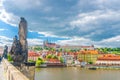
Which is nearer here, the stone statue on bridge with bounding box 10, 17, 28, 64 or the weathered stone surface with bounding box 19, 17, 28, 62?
the stone statue on bridge with bounding box 10, 17, 28, 64

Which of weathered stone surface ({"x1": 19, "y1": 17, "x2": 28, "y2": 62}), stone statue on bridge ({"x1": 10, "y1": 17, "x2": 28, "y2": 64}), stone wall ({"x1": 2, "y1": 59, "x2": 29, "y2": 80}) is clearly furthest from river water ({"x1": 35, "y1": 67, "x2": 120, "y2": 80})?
stone wall ({"x1": 2, "y1": 59, "x2": 29, "y2": 80})

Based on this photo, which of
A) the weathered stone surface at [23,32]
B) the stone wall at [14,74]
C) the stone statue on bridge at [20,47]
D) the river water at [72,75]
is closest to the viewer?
the stone wall at [14,74]

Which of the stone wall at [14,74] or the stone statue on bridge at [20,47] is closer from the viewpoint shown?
the stone wall at [14,74]

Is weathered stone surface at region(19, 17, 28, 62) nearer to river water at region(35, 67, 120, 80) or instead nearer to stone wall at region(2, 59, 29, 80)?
river water at region(35, 67, 120, 80)

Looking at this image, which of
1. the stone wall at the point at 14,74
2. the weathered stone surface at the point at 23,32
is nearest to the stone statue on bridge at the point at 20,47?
the weathered stone surface at the point at 23,32

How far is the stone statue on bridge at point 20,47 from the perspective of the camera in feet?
85.1

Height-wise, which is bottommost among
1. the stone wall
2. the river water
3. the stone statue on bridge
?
the river water

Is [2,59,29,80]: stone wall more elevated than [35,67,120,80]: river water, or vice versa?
[2,59,29,80]: stone wall

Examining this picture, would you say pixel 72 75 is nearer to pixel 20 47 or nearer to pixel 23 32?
pixel 23 32

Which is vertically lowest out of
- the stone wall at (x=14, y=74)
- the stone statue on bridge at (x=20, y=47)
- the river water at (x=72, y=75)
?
the river water at (x=72, y=75)

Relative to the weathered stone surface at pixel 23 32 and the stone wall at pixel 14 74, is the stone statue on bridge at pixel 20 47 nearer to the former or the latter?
the weathered stone surface at pixel 23 32

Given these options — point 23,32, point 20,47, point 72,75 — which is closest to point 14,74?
point 20,47

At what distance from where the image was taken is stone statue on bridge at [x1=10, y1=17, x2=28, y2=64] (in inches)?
1022

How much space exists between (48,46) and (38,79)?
153437 mm
